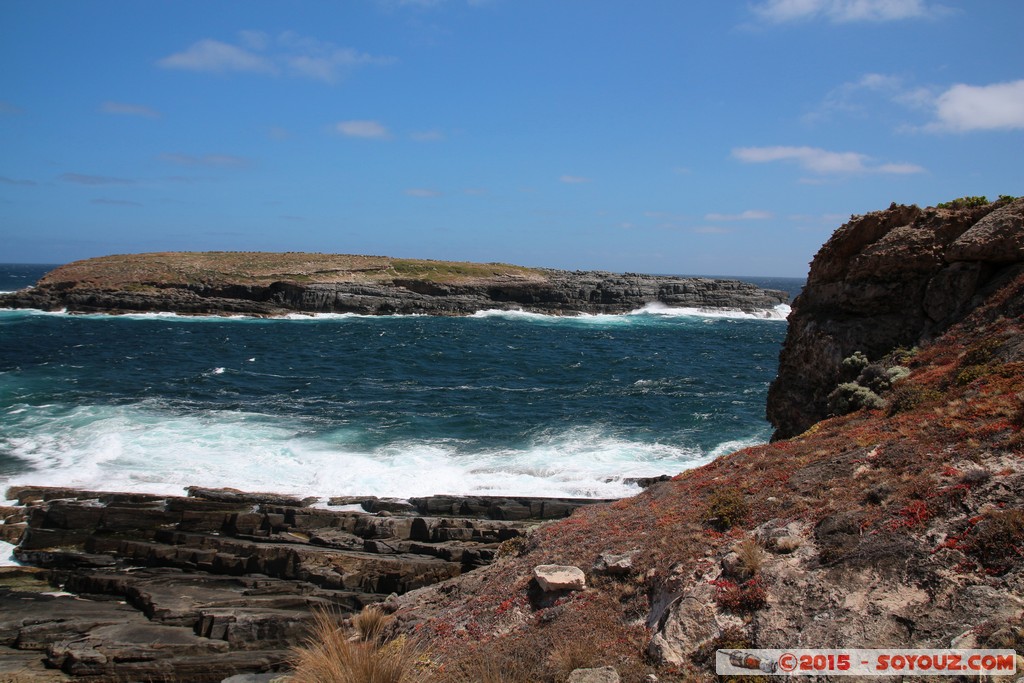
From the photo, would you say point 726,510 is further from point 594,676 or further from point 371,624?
point 371,624

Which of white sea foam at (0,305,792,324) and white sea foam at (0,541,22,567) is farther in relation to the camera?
white sea foam at (0,305,792,324)

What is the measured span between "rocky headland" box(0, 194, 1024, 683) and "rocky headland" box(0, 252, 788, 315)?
76.2 m

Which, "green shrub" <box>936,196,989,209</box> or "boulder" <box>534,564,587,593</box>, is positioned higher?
"green shrub" <box>936,196,989,209</box>

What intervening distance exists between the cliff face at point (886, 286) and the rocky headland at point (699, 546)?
63mm

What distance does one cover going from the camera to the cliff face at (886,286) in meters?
16.4

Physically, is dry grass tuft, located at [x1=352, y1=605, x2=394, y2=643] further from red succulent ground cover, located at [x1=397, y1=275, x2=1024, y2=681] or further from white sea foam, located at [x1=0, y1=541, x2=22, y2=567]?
white sea foam, located at [x1=0, y1=541, x2=22, y2=567]

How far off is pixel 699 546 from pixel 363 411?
26.3 m

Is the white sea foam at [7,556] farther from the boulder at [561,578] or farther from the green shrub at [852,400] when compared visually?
the green shrub at [852,400]

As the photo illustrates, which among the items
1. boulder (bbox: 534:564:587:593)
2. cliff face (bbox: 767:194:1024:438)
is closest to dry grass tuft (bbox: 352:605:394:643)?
boulder (bbox: 534:564:587:593)

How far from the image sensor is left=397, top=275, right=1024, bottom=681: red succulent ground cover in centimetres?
856

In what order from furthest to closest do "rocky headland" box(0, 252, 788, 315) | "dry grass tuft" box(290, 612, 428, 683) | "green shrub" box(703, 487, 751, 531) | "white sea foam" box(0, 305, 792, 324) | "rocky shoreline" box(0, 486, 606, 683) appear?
"rocky headland" box(0, 252, 788, 315) → "white sea foam" box(0, 305, 792, 324) → "rocky shoreline" box(0, 486, 606, 683) → "green shrub" box(703, 487, 751, 531) → "dry grass tuft" box(290, 612, 428, 683)

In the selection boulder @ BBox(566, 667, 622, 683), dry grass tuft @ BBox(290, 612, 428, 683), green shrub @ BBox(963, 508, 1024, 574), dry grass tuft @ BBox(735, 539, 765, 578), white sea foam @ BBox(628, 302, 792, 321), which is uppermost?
white sea foam @ BBox(628, 302, 792, 321)

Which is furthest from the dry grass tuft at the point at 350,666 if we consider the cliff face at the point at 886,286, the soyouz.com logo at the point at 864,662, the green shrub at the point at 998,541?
Answer: the cliff face at the point at 886,286

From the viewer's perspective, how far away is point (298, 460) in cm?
2567
